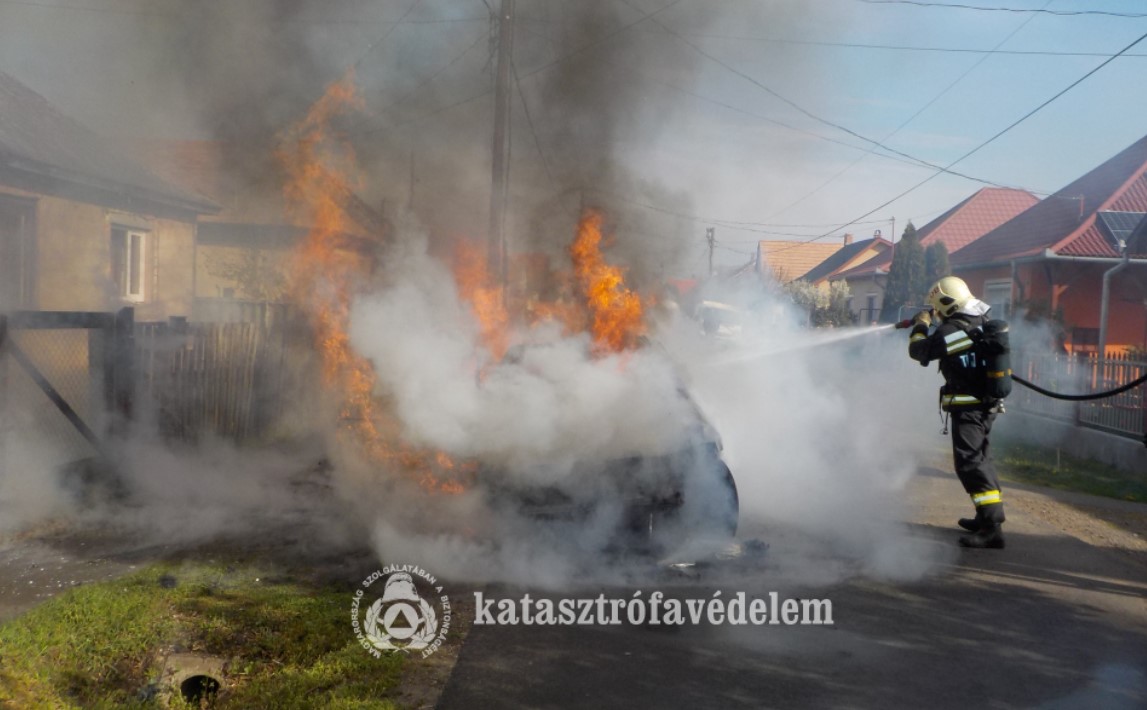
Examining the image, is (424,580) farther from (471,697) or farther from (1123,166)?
(1123,166)

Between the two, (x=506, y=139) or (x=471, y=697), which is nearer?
(x=471, y=697)

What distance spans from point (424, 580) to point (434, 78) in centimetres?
680

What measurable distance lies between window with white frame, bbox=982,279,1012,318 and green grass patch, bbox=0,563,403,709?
18052 millimetres

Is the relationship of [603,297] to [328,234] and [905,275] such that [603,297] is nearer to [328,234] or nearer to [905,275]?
[328,234]

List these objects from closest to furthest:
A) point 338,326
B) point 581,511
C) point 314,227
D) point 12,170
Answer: point 581,511
point 338,326
point 314,227
point 12,170

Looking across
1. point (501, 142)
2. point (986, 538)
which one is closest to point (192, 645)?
point (986, 538)

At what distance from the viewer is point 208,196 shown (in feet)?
46.5

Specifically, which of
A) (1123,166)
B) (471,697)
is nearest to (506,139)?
(471,697)

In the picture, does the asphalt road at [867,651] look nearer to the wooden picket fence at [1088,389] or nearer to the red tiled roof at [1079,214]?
the wooden picket fence at [1088,389]

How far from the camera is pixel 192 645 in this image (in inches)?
148

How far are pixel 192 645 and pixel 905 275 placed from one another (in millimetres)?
26681

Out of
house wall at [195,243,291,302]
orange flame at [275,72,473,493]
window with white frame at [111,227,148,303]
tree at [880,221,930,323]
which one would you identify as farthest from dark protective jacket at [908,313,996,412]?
tree at [880,221,930,323]

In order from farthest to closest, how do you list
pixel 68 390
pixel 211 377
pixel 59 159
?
1. pixel 59 159
2. pixel 211 377
3. pixel 68 390

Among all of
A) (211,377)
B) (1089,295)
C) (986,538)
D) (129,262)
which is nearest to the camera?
(986,538)
